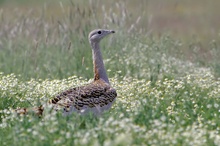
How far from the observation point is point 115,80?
9.08m

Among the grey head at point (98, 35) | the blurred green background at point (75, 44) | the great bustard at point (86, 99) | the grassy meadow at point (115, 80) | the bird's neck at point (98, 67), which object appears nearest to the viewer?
the grassy meadow at point (115, 80)

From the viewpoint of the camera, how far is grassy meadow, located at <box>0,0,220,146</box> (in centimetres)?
584

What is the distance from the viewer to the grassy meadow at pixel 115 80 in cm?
584

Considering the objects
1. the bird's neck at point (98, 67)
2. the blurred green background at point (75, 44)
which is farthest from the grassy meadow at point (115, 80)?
the bird's neck at point (98, 67)

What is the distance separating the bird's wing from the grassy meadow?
7.0 inches

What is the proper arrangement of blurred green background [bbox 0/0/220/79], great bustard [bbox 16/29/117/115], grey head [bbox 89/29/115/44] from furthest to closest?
1. blurred green background [bbox 0/0/220/79]
2. grey head [bbox 89/29/115/44]
3. great bustard [bbox 16/29/117/115]

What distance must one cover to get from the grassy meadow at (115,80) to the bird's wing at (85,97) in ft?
0.59

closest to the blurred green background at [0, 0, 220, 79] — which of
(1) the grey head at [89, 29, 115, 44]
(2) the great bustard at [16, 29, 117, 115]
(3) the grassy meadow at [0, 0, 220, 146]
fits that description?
(3) the grassy meadow at [0, 0, 220, 146]

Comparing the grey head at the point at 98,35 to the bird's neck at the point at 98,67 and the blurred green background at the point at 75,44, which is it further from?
the blurred green background at the point at 75,44

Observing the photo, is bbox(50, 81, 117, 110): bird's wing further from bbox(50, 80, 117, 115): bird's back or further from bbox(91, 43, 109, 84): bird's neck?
bbox(91, 43, 109, 84): bird's neck

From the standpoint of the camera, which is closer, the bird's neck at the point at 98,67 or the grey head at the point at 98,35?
the bird's neck at the point at 98,67

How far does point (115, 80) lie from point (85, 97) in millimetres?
1834

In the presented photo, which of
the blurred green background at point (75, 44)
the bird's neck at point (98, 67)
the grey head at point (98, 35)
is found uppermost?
the blurred green background at point (75, 44)

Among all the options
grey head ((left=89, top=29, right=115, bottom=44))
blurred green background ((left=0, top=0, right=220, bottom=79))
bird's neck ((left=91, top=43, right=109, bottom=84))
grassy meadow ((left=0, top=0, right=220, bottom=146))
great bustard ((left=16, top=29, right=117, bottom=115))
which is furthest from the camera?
blurred green background ((left=0, top=0, right=220, bottom=79))
